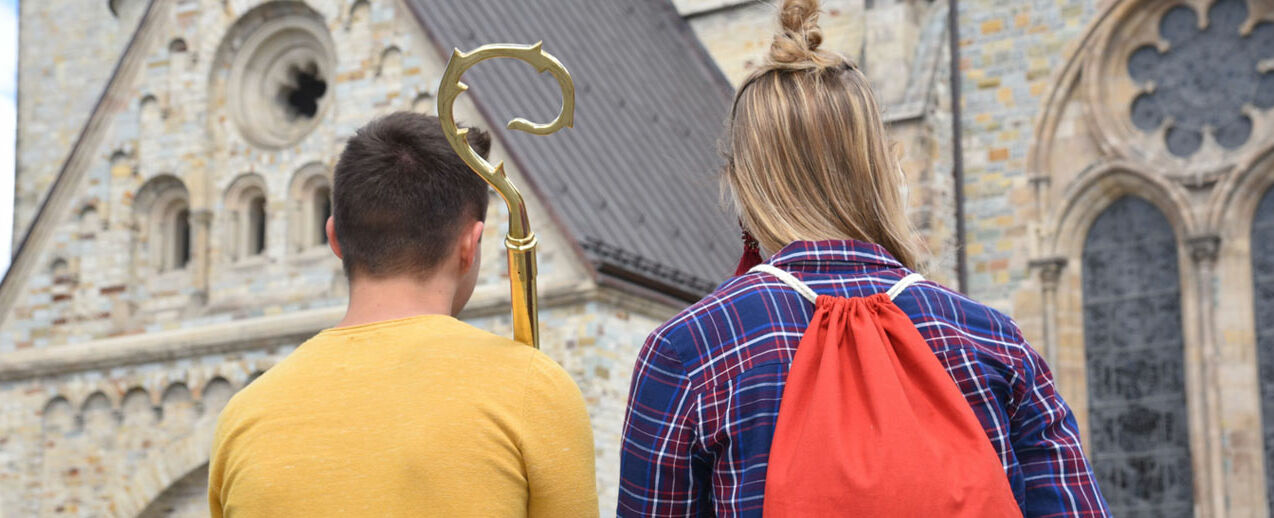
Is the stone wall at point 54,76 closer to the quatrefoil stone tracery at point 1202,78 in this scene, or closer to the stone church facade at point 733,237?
the stone church facade at point 733,237

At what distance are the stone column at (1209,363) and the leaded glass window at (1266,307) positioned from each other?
1.09ft

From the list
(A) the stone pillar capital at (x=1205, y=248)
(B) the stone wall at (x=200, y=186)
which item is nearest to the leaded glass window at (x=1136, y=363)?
(A) the stone pillar capital at (x=1205, y=248)

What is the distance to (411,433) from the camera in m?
2.49

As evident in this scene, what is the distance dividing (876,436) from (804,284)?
0.33 metres

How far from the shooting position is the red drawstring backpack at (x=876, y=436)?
207 cm

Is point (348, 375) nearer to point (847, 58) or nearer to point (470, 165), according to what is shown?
point (470, 165)

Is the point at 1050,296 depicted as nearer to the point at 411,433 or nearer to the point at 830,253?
the point at 830,253

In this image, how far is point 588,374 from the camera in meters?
10.7

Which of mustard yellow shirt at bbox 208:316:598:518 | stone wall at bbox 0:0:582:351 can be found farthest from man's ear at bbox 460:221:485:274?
stone wall at bbox 0:0:582:351

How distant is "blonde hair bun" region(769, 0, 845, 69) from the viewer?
2.50 metres

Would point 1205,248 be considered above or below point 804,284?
above

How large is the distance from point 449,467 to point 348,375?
0.26 m

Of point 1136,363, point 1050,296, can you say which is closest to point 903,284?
point 1136,363

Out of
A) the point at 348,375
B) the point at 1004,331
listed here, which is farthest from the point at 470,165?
the point at 1004,331
